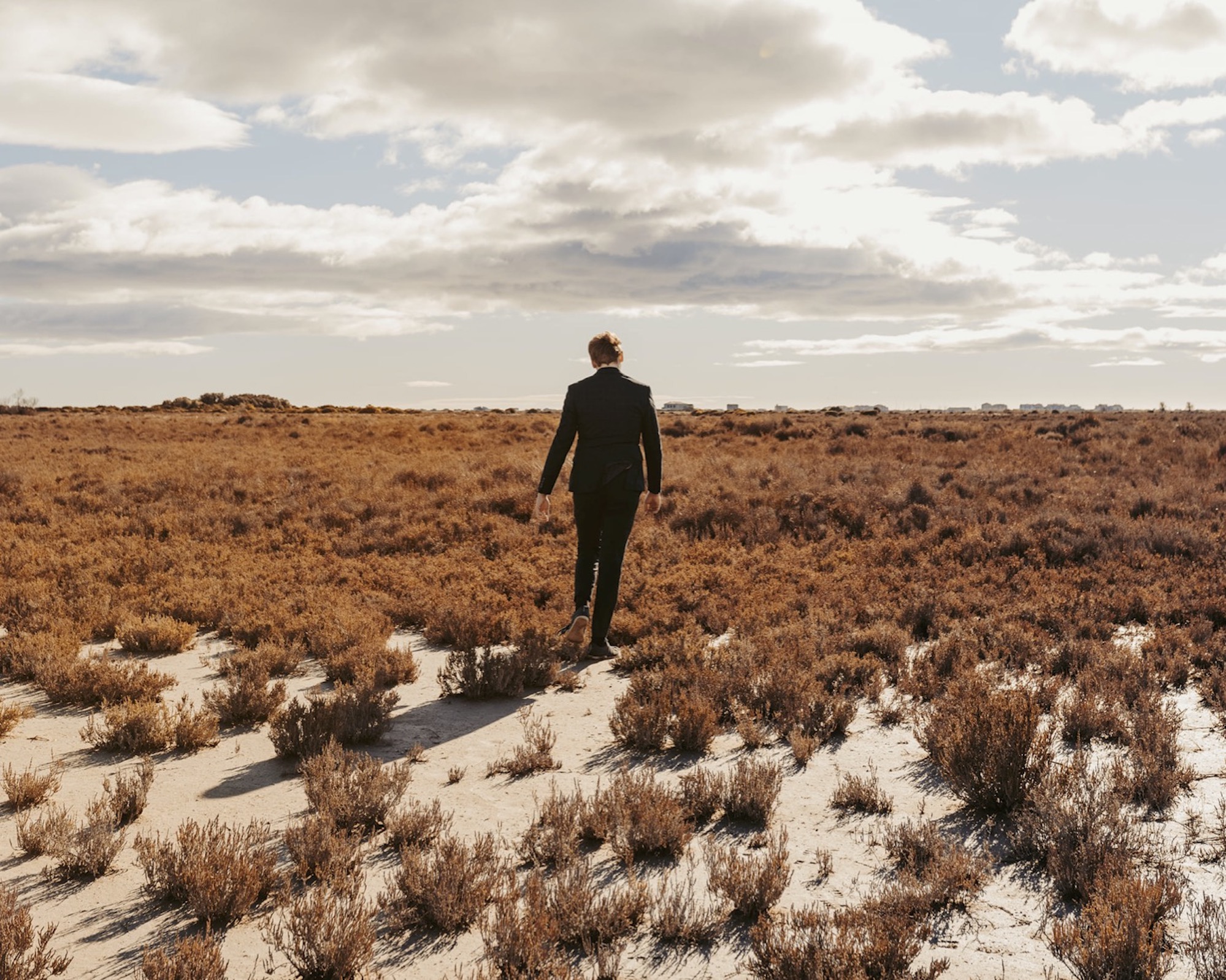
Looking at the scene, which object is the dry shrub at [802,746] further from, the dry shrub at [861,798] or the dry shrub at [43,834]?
the dry shrub at [43,834]

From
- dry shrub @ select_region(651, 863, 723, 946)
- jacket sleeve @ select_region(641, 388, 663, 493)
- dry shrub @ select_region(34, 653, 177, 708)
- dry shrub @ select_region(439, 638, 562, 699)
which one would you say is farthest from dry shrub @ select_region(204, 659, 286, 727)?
dry shrub @ select_region(651, 863, 723, 946)

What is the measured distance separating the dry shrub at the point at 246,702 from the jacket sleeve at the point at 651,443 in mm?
3365

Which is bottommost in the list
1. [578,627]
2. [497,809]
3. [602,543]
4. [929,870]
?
[497,809]

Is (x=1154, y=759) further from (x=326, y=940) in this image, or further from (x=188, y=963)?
(x=188, y=963)

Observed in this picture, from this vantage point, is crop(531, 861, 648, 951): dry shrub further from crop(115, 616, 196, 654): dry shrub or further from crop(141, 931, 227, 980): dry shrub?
crop(115, 616, 196, 654): dry shrub

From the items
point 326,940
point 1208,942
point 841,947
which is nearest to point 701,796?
point 841,947

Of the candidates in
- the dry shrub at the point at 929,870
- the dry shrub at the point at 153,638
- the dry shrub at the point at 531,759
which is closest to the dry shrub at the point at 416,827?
the dry shrub at the point at 531,759

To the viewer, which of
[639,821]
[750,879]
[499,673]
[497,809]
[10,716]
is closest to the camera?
[750,879]

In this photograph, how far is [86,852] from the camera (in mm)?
3701

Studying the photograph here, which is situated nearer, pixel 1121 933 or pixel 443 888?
pixel 1121 933

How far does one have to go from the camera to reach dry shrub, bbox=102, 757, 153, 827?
4238mm

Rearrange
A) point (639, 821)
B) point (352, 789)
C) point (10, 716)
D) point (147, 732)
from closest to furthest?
point (639, 821) → point (352, 789) → point (147, 732) → point (10, 716)

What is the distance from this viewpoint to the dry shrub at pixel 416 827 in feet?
12.9

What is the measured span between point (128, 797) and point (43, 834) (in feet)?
1.37
